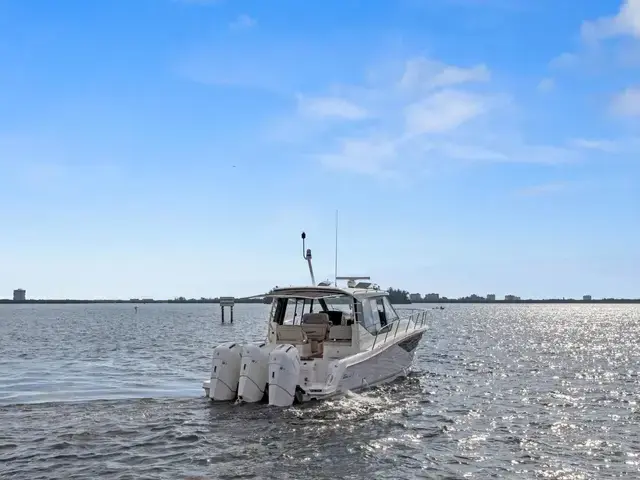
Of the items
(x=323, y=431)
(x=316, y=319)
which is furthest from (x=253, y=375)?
(x=316, y=319)

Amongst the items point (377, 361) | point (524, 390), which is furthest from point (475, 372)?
point (377, 361)

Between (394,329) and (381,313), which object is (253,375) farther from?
(394,329)

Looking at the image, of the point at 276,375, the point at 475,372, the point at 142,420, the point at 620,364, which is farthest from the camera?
the point at 620,364

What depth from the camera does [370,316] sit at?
785 inches

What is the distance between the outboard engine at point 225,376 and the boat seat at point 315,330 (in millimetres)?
3681

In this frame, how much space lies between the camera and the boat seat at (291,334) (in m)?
18.8

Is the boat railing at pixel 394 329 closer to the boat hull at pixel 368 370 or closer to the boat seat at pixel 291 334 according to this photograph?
the boat hull at pixel 368 370

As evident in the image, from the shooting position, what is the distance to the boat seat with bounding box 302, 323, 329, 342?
19.1 meters

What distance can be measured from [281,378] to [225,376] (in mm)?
1652

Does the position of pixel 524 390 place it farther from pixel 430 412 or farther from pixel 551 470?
pixel 551 470

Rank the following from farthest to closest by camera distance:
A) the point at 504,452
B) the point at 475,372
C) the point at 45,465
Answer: the point at 475,372, the point at 504,452, the point at 45,465

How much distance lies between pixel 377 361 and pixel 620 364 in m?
16.5

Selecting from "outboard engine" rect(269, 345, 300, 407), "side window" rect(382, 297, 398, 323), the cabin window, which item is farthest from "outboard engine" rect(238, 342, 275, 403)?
"side window" rect(382, 297, 398, 323)

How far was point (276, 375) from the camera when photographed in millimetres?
14875
